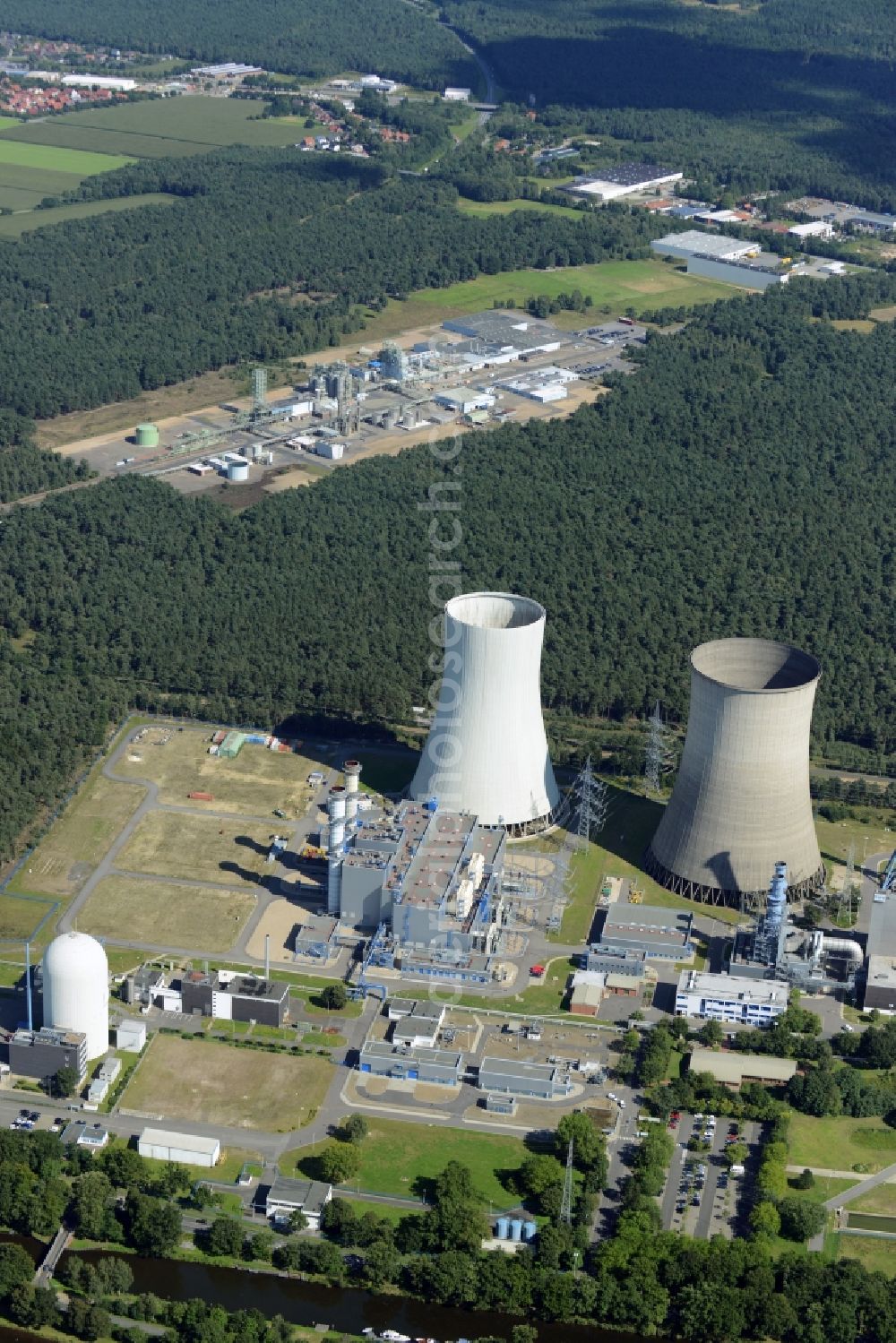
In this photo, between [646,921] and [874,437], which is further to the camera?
[874,437]

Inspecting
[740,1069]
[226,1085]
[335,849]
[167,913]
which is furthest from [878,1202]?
[167,913]

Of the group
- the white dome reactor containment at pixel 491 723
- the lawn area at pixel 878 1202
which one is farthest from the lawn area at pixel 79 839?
the lawn area at pixel 878 1202

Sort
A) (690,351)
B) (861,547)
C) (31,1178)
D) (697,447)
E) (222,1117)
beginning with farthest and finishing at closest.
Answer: (690,351), (697,447), (861,547), (222,1117), (31,1178)

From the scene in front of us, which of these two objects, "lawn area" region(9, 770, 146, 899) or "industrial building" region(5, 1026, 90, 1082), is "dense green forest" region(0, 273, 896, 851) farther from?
"industrial building" region(5, 1026, 90, 1082)

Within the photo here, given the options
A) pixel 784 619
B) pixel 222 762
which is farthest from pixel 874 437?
pixel 222 762

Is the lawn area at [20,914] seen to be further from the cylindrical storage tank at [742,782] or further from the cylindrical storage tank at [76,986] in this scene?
the cylindrical storage tank at [742,782]

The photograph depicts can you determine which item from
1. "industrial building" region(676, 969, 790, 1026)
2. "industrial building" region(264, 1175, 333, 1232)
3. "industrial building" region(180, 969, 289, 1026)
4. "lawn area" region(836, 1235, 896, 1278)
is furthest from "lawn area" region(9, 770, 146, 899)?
"lawn area" region(836, 1235, 896, 1278)

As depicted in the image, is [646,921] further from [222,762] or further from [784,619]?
[784,619]
